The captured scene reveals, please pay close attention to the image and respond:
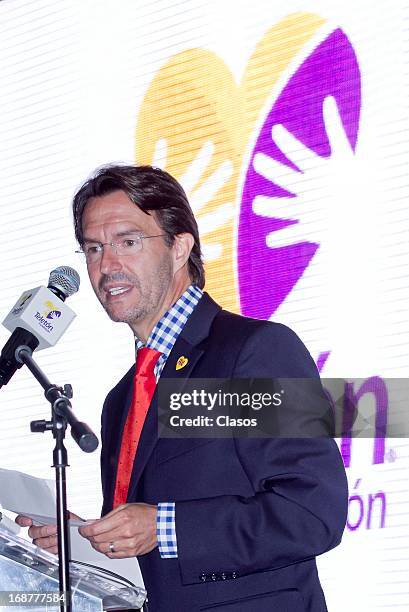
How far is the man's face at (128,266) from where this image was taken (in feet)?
8.50

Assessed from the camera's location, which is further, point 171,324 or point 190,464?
point 171,324

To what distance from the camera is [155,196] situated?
2764 mm

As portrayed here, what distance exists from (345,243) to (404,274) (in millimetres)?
219

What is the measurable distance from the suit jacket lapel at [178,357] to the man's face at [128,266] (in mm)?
142

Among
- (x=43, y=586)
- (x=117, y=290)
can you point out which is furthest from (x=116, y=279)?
(x=43, y=586)

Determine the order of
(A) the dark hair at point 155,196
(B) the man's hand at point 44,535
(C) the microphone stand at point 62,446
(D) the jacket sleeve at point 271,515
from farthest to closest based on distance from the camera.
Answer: (A) the dark hair at point 155,196 < (B) the man's hand at point 44,535 < (D) the jacket sleeve at point 271,515 < (C) the microphone stand at point 62,446

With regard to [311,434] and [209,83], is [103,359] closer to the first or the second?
[209,83]

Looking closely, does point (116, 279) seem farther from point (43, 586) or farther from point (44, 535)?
point (43, 586)

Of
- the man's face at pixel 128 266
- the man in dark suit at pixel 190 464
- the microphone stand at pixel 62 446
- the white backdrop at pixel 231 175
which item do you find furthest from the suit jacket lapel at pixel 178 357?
the white backdrop at pixel 231 175

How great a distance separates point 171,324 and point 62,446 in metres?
0.73

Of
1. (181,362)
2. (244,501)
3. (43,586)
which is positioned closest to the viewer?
(43,586)

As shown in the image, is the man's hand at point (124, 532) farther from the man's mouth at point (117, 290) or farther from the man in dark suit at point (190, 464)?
the man's mouth at point (117, 290)

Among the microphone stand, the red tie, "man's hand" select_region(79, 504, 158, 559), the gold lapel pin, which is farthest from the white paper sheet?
the gold lapel pin

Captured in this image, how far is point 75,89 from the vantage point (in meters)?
3.78
